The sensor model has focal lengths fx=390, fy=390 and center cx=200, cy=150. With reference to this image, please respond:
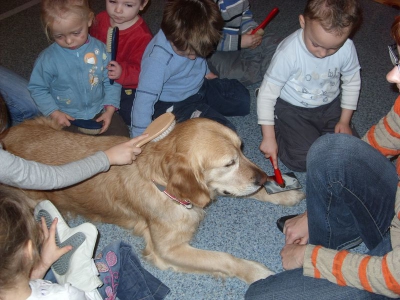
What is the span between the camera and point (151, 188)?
77.2 inches

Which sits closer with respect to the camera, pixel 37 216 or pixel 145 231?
pixel 37 216

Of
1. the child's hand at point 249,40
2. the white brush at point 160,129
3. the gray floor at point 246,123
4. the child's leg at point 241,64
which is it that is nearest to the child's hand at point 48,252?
the white brush at point 160,129

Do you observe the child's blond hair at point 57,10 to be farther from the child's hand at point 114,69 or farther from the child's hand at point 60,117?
the child's hand at point 60,117

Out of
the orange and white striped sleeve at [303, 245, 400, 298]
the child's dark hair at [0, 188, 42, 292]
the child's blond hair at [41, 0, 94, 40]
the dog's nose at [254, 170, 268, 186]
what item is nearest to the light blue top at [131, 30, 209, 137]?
the child's blond hair at [41, 0, 94, 40]

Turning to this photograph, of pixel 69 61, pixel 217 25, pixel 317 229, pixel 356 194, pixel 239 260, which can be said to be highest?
pixel 217 25

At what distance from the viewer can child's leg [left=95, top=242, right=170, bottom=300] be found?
6.20ft

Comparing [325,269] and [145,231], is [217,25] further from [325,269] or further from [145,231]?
[325,269]

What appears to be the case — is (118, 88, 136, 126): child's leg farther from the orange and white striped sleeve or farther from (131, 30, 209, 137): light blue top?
the orange and white striped sleeve

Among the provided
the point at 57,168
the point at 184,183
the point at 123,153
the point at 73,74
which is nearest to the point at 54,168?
the point at 57,168

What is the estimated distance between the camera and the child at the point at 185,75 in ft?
7.15

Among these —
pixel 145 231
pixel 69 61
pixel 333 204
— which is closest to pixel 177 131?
pixel 145 231

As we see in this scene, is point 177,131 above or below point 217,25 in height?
below

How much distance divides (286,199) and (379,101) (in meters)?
1.23

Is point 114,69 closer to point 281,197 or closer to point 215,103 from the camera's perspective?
point 215,103
